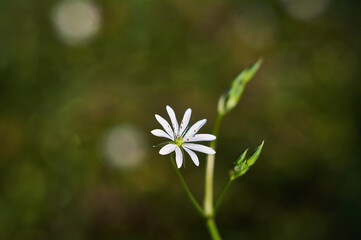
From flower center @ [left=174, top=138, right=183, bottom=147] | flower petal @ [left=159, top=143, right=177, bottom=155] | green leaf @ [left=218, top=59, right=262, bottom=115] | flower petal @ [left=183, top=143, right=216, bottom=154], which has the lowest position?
flower petal @ [left=183, top=143, right=216, bottom=154]

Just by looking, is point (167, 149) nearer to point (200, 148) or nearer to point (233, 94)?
point (200, 148)

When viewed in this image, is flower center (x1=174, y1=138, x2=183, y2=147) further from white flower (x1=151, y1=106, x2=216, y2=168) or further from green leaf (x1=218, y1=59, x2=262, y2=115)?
green leaf (x1=218, y1=59, x2=262, y2=115)

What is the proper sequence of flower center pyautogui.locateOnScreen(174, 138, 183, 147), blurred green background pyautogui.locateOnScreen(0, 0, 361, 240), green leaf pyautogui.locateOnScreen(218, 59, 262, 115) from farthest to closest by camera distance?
blurred green background pyautogui.locateOnScreen(0, 0, 361, 240), green leaf pyautogui.locateOnScreen(218, 59, 262, 115), flower center pyautogui.locateOnScreen(174, 138, 183, 147)

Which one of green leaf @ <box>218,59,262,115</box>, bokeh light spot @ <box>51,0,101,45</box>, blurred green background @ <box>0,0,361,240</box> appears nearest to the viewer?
green leaf @ <box>218,59,262,115</box>

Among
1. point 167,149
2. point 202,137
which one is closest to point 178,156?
point 167,149

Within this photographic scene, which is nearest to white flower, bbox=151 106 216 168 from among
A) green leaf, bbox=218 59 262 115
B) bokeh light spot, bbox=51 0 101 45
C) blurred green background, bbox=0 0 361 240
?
green leaf, bbox=218 59 262 115

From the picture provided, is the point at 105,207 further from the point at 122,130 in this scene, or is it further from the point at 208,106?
the point at 208,106

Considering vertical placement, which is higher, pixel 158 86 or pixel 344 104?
pixel 158 86

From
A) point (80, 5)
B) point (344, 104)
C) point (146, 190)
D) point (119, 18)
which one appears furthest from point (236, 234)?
point (80, 5)
